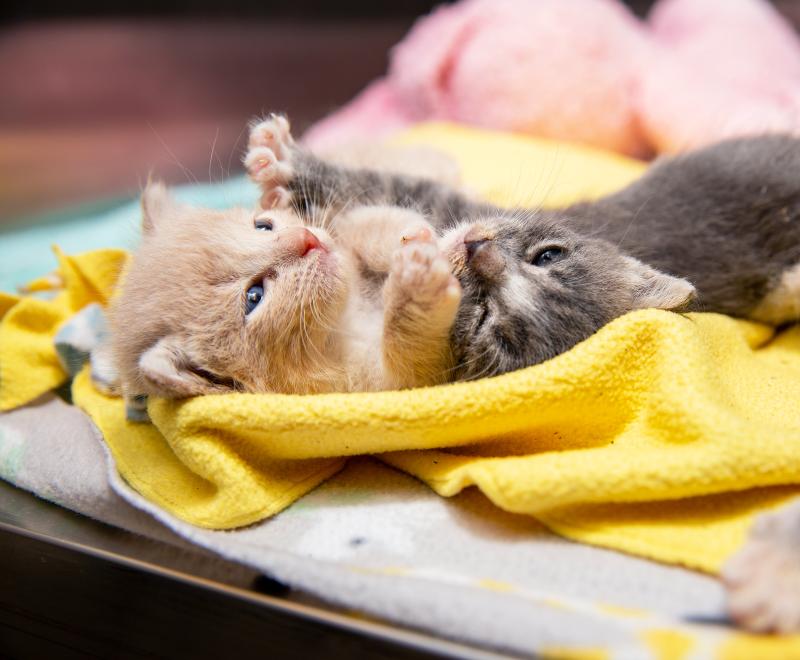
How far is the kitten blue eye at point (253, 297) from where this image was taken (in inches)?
52.1

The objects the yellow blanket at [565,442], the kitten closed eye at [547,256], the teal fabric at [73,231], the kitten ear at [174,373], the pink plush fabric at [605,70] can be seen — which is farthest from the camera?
the pink plush fabric at [605,70]

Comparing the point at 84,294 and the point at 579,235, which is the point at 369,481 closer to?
the point at 579,235

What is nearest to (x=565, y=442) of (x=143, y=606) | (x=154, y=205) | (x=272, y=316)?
(x=272, y=316)

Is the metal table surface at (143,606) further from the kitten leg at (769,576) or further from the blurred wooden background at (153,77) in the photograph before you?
the blurred wooden background at (153,77)

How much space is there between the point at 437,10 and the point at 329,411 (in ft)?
8.70

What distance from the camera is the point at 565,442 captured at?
1.18 metres

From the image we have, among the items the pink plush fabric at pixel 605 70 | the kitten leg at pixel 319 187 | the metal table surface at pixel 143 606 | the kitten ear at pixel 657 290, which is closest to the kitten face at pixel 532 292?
the kitten ear at pixel 657 290

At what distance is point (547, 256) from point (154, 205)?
2.95 ft

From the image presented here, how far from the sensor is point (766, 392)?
4.32 ft

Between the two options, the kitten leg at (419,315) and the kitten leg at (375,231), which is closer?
the kitten leg at (419,315)

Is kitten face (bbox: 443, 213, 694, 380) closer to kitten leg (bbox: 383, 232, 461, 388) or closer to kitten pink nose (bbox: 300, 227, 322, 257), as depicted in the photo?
kitten leg (bbox: 383, 232, 461, 388)

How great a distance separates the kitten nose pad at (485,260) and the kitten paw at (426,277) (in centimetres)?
12

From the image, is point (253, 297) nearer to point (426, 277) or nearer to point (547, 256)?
point (426, 277)

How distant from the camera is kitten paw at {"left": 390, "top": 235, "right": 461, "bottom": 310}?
45.6 inches
